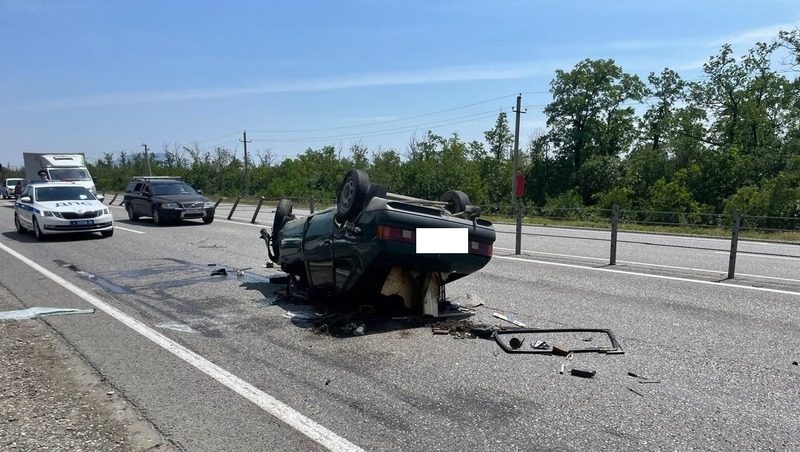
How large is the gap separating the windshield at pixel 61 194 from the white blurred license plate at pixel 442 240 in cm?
1394

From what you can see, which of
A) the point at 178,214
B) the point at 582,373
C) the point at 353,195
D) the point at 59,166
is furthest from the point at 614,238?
the point at 59,166

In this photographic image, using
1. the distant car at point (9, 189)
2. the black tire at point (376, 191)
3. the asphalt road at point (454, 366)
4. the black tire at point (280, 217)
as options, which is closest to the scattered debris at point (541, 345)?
the asphalt road at point (454, 366)

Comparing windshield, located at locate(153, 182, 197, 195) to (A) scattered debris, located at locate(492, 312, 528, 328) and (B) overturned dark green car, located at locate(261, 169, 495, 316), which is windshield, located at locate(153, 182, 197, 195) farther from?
(A) scattered debris, located at locate(492, 312, 528, 328)

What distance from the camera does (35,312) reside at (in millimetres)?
6977

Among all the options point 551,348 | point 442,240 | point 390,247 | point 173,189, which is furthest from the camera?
point 173,189

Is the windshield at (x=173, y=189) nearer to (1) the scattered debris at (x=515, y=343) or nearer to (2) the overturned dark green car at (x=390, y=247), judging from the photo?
(2) the overturned dark green car at (x=390, y=247)

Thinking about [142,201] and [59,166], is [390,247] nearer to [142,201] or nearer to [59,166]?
[142,201]

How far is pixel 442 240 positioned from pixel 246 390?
2.49m

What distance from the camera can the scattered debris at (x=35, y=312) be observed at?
266 inches

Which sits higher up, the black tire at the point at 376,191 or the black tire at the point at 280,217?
the black tire at the point at 376,191

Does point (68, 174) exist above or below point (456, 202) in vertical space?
above

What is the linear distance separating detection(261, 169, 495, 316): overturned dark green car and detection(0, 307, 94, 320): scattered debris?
2830 millimetres

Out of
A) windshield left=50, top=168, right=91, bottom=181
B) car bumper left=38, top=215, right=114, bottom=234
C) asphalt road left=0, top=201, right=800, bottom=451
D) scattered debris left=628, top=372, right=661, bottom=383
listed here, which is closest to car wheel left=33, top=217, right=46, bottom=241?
car bumper left=38, top=215, right=114, bottom=234

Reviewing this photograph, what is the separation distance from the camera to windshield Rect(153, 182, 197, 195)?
2112 centimetres
